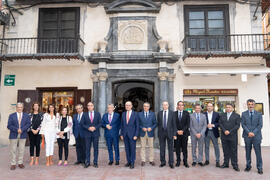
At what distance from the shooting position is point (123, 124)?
587 centimetres

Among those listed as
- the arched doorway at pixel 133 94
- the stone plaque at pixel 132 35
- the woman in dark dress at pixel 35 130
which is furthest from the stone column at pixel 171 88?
the woman in dark dress at pixel 35 130

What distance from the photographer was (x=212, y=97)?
387 inches

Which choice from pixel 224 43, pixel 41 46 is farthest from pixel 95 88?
pixel 224 43

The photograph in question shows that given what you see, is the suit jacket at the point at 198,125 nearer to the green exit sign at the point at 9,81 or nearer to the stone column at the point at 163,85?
the stone column at the point at 163,85

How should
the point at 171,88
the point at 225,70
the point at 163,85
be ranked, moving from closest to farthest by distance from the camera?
1. the point at 225,70
2. the point at 163,85
3. the point at 171,88

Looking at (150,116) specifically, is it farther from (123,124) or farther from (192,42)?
(192,42)

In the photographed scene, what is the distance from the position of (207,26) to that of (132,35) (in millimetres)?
3440

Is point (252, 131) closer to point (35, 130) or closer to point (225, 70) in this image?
point (225, 70)

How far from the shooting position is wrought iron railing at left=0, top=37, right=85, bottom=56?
9.90 meters

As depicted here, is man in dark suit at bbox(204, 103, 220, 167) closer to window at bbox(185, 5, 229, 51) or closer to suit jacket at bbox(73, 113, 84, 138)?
suit jacket at bbox(73, 113, 84, 138)

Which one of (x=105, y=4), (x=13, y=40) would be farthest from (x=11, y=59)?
(x=105, y=4)

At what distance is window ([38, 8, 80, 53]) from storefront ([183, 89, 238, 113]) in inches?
223

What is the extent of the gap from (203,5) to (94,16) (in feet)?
16.6

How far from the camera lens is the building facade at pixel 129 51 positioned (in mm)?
9430
